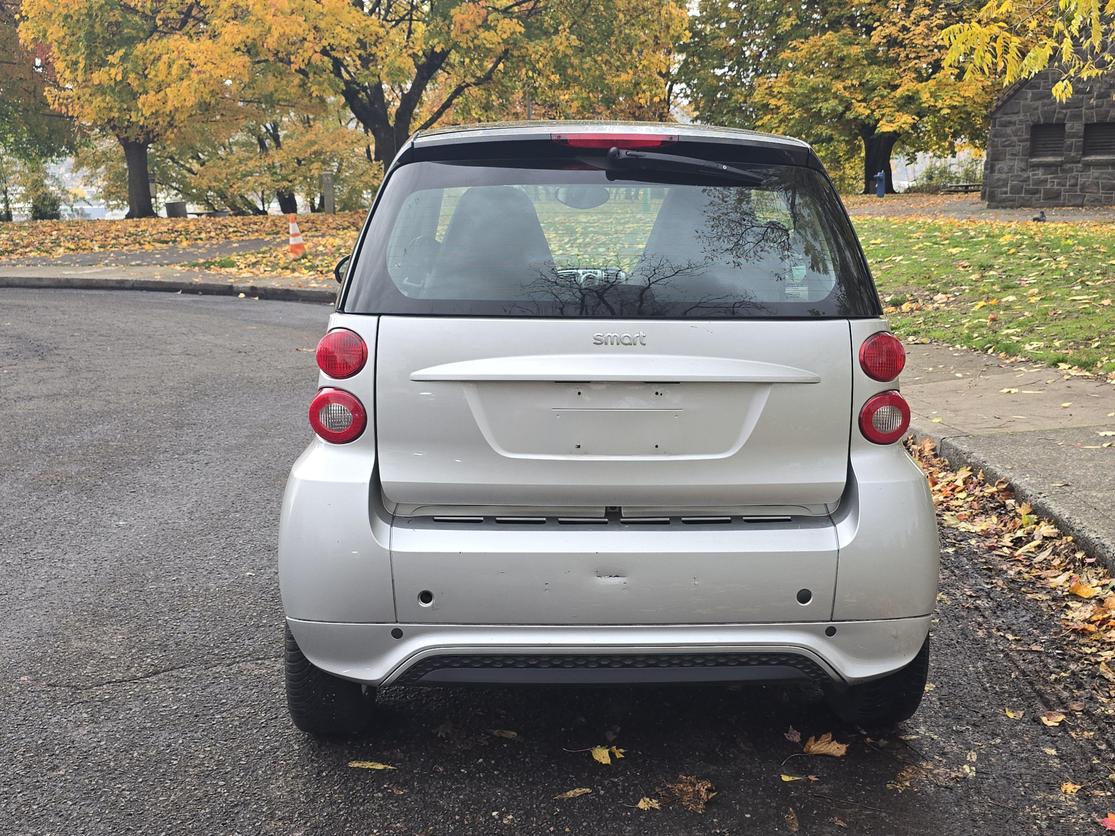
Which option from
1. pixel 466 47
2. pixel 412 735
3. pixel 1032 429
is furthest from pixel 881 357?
pixel 466 47

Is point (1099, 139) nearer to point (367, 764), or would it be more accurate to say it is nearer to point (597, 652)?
point (597, 652)

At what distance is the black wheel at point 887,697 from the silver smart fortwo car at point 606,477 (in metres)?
0.21

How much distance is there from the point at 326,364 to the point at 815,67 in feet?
134

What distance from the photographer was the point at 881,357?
2975 mm

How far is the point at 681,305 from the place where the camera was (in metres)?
2.91

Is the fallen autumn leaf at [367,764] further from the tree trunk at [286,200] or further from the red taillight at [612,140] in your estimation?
the tree trunk at [286,200]

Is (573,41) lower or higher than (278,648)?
higher

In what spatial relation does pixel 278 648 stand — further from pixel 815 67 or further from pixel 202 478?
pixel 815 67

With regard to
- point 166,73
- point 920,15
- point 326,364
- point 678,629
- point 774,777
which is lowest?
point 774,777

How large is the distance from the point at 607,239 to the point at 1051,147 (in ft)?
91.5

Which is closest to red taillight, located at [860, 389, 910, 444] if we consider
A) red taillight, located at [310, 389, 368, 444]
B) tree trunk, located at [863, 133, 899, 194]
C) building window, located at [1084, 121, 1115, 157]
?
red taillight, located at [310, 389, 368, 444]

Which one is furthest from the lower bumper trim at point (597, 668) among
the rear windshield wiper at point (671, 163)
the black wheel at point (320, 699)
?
the rear windshield wiper at point (671, 163)

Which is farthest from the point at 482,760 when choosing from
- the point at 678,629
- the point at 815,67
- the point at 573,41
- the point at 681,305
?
the point at 815,67

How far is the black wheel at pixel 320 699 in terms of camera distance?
3111 mm
